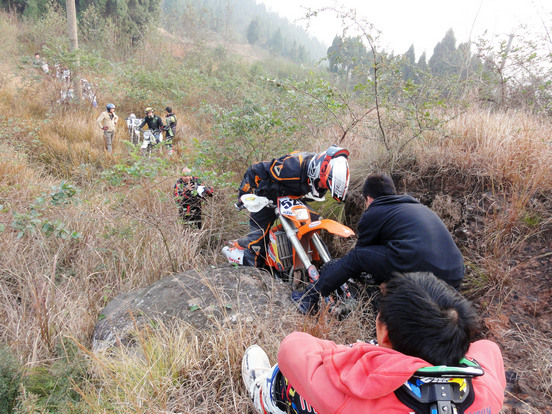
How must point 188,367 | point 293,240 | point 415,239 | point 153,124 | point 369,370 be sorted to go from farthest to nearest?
point 153,124, point 293,240, point 415,239, point 188,367, point 369,370

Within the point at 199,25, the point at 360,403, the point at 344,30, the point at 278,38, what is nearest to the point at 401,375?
the point at 360,403

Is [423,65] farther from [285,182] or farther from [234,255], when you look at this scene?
[234,255]

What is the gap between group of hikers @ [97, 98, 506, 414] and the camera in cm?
92

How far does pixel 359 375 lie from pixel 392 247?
4.24 feet

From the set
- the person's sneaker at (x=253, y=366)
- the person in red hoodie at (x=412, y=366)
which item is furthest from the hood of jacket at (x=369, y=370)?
the person's sneaker at (x=253, y=366)

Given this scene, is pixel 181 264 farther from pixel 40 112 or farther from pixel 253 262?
pixel 40 112

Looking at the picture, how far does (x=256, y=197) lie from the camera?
10.8 ft

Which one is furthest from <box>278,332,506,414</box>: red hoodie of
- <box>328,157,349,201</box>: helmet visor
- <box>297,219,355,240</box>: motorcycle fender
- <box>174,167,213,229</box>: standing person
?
<box>174,167,213,229</box>: standing person

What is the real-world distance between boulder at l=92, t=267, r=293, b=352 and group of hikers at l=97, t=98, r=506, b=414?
498mm

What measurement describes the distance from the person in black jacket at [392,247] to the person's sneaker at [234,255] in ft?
3.48

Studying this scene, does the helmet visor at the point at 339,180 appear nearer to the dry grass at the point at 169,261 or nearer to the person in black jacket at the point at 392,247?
the person in black jacket at the point at 392,247

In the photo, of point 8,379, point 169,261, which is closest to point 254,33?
point 169,261

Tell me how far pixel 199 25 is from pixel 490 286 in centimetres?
2654

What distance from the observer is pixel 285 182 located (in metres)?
3.16
